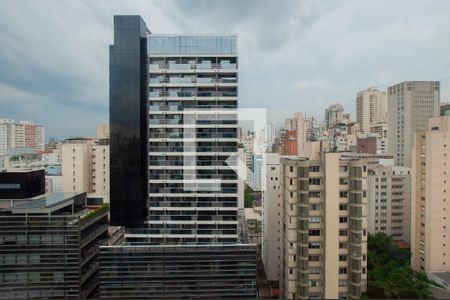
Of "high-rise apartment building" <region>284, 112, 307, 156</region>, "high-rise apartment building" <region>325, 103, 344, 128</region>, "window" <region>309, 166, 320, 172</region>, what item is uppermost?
"high-rise apartment building" <region>325, 103, 344, 128</region>

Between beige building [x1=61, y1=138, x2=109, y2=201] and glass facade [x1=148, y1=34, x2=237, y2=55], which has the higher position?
glass facade [x1=148, y1=34, x2=237, y2=55]

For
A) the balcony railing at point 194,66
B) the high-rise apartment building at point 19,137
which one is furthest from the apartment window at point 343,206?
the high-rise apartment building at point 19,137

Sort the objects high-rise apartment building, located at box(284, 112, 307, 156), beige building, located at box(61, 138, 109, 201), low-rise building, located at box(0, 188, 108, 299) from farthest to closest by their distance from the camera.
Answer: beige building, located at box(61, 138, 109, 201) → low-rise building, located at box(0, 188, 108, 299) → high-rise apartment building, located at box(284, 112, 307, 156)

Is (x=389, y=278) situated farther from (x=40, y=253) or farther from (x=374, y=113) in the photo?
(x=374, y=113)

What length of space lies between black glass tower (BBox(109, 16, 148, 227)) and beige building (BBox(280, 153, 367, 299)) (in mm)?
2691

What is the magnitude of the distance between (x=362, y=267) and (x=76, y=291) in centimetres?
434

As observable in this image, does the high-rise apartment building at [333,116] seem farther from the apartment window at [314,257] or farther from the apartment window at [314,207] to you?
the apartment window at [314,257]

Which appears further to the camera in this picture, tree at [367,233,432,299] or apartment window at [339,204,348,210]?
apartment window at [339,204,348,210]

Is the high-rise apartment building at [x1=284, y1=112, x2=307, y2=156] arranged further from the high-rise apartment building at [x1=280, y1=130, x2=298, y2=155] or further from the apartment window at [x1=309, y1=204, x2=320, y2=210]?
the apartment window at [x1=309, y1=204, x2=320, y2=210]

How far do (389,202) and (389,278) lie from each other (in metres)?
4.58

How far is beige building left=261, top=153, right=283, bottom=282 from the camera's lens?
581cm

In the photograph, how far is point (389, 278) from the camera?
4.15 meters

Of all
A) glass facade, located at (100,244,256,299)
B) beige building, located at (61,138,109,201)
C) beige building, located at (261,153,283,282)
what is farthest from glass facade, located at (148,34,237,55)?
beige building, located at (61,138,109,201)

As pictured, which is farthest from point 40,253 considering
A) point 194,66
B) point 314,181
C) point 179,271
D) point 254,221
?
point 254,221
